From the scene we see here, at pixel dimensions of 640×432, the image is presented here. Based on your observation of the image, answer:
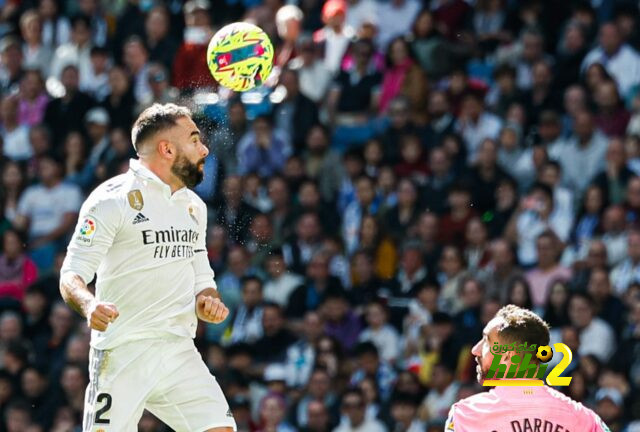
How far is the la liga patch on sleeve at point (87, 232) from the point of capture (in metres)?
8.52

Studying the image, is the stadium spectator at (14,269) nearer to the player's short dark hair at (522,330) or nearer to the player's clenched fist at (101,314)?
the player's clenched fist at (101,314)

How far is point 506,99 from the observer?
16656mm

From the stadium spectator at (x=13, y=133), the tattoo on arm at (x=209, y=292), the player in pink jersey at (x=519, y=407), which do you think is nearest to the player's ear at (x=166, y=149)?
the tattoo on arm at (x=209, y=292)

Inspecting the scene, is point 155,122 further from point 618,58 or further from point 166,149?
point 618,58

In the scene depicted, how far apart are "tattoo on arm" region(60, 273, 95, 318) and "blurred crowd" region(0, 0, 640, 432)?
237 inches

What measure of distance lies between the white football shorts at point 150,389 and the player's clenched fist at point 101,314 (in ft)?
2.26

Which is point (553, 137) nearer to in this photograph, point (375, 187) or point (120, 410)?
point (375, 187)

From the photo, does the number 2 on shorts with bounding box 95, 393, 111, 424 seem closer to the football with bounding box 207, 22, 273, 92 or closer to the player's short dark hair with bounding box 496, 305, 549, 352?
the player's short dark hair with bounding box 496, 305, 549, 352

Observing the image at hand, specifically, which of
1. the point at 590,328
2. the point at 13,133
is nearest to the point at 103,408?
the point at 590,328

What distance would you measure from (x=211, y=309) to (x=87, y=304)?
86cm

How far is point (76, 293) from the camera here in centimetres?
829

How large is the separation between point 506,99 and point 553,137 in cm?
91

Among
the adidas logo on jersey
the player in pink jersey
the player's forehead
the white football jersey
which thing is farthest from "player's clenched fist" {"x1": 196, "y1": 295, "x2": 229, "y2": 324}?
the player in pink jersey

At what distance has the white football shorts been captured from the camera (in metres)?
8.61
